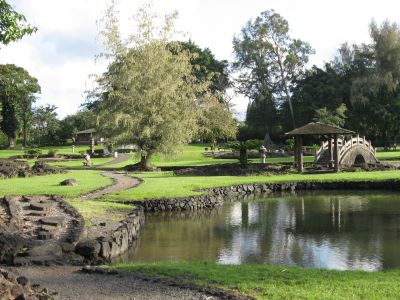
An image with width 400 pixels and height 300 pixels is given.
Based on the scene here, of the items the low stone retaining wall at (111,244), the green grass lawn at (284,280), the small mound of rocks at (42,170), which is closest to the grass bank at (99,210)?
the low stone retaining wall at (111,244)

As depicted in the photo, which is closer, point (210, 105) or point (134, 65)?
point (134, 65)

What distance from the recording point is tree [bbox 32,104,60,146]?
9519 centimetres

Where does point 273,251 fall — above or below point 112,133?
below

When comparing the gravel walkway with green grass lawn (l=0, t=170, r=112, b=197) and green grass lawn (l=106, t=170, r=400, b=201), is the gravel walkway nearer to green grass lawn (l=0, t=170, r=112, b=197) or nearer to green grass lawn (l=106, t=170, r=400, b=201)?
green grass lawn (l=106, t=170, r=400, b=201)

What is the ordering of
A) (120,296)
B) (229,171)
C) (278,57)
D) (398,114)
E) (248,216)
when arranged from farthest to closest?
(278,57), (398,114), (229,171), (248,216), (120,296)

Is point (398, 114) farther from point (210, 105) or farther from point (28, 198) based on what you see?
point (28, 198)

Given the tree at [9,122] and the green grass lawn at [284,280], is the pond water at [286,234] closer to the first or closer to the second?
the green grass lawn at [284,280]

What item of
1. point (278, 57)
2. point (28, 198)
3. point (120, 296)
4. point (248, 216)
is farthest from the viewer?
point (278, 57)

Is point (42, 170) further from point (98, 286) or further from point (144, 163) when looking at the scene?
point (98, 286)

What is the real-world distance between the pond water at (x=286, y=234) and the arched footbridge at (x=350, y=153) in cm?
1302

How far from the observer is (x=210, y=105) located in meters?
48.2

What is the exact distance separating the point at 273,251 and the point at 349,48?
64.9m

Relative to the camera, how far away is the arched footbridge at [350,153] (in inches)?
1631

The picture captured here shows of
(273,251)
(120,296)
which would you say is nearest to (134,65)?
(273,251)
